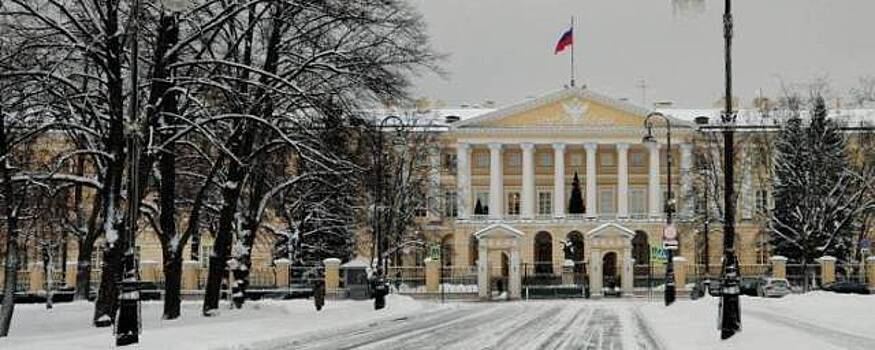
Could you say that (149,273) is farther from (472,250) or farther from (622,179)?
(622,179)

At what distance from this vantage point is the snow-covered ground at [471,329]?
22.2 m

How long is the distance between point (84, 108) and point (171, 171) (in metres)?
2.95

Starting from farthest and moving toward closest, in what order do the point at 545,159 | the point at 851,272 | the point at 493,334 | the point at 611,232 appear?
the point at 545,159, the point at 851,272, the point at 611,232, the point at 493,334

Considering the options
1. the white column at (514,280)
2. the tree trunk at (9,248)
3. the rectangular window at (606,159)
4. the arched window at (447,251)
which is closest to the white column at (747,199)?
the rectangular window at (606,159)

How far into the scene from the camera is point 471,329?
30656 millimetres

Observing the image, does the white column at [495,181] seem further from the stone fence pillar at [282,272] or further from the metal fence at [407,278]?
the stone fence pillar at [282,272]

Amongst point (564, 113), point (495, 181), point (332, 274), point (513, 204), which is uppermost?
point (564, 113)

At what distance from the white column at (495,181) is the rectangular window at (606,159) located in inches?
359

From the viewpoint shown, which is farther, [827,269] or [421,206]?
[421,206]

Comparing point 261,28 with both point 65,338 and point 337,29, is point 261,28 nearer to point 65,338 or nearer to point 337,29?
point 337,29

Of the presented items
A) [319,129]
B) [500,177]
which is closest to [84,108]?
[319,129]

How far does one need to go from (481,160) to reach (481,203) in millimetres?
3787

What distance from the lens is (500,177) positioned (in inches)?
4067

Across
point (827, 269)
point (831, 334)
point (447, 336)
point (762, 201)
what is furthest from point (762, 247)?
point (831, 334)
